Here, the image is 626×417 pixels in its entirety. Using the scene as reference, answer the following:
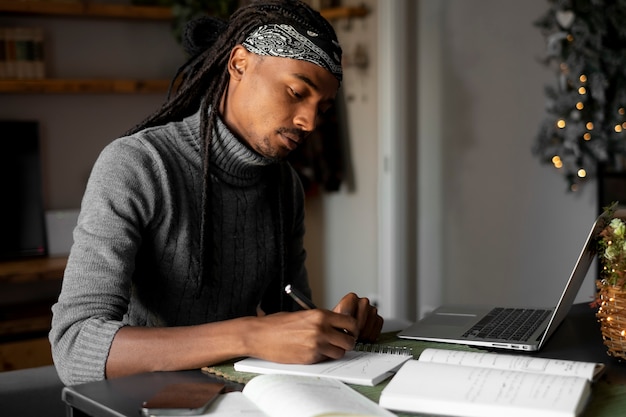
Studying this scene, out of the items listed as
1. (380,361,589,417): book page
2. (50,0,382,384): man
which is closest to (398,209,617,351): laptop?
(50,0,382,384): man

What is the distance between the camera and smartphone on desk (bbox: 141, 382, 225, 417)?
3.38 ft

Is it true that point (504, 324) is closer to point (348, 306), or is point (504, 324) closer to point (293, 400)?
point (348, 306)

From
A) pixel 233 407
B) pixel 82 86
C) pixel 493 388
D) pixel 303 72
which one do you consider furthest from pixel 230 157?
pixel 82 86

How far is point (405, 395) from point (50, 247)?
3.13 meters

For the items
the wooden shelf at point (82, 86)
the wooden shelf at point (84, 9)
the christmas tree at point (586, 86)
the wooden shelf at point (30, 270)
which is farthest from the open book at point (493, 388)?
the wooden shelf at point (84, 9)

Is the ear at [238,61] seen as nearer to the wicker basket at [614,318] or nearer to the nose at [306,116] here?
the nose at [306,116]

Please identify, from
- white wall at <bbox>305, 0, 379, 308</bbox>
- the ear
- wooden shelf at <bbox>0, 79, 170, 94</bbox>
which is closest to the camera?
the ear

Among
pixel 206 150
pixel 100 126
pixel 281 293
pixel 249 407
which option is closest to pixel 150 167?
pixel 206 150

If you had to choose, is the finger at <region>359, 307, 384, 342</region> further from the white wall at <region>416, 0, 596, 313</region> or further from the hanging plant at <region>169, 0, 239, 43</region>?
the hanging plant at <region>169, 0, 239, 43</region>

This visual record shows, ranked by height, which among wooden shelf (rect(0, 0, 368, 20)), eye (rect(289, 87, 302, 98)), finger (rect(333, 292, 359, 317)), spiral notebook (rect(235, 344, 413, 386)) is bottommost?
spiral notebook (rect(235, 344, 413, 386))

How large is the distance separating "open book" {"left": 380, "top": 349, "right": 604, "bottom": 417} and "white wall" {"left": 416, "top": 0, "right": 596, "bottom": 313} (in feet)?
8.30

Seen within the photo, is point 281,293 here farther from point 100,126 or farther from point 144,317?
point 100,126

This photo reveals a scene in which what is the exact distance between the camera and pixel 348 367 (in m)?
1.22

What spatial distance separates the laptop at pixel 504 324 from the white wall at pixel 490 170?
6.83ft
